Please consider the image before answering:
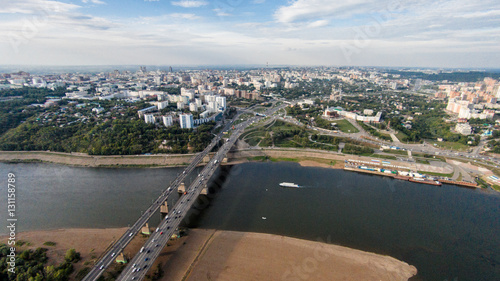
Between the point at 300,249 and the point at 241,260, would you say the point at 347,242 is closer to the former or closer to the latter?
the point at 300,249

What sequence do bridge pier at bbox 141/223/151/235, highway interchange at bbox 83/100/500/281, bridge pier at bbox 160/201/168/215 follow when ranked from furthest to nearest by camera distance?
bridge pier at bbox 160/201/168/215, bridge pier at bbox 141/223/151/235, highway interchange at bbox 83/100/500/281

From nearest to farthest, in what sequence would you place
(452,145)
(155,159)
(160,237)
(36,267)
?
1. (36,267)
2. (160,237)
3. (155,159)
4. (452,145)

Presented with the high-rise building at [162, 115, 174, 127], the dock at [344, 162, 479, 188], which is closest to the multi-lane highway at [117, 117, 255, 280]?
the dock at [344, 162, 479, 188]

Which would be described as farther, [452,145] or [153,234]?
[452,145]

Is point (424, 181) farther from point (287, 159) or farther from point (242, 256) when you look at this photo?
point (242, 256)

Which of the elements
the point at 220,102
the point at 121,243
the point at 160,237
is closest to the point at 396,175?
the point at 160,237

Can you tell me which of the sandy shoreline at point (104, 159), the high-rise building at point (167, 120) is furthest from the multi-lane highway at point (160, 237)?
the high-rise building at point (167, 120)

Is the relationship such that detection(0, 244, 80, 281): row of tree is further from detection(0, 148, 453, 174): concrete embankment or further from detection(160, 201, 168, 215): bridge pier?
detection(0, 148, 453, 174): concrete embankment

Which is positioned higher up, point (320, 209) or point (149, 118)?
point (149, 118)

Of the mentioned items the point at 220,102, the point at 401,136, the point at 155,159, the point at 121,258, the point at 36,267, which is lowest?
the point at 121,258
